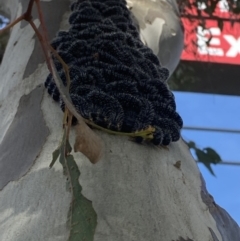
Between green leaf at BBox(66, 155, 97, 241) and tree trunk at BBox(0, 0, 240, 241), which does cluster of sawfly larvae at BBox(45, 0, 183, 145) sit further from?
green leaf at BBox(66, 155, 97, 241)

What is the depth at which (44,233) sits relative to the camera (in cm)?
51

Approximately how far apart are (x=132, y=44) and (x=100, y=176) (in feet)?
0.77

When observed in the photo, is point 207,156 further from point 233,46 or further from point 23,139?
point 233,46

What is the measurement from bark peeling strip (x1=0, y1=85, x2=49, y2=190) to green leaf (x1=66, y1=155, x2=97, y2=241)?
0.54 feet

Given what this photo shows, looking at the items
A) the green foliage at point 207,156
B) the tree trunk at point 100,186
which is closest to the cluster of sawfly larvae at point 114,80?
the tree trunk at point 100,186

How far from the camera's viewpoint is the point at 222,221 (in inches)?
27.0

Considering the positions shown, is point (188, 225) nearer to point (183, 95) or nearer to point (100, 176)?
point (100, 176)

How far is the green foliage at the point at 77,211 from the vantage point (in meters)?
0.43

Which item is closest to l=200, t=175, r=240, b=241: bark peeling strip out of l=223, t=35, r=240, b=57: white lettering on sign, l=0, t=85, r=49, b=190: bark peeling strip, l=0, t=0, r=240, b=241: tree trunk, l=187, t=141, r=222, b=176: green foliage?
l=0, t=0, r=240, b=241: tree trunk

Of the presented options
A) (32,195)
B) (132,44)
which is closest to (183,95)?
(132,44)

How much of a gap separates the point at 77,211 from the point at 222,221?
290 mm

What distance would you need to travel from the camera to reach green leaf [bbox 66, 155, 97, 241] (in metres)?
0.43

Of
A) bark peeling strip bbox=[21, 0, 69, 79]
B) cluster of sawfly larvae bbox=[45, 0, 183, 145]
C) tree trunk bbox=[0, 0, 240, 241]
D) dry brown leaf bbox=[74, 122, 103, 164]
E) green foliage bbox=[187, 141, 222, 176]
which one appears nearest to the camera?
dry brown leaf bbox=[74, 122, 103, 164]

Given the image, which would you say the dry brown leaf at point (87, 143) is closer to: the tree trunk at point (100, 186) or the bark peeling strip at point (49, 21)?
the tree trunk at point (100, 186)
